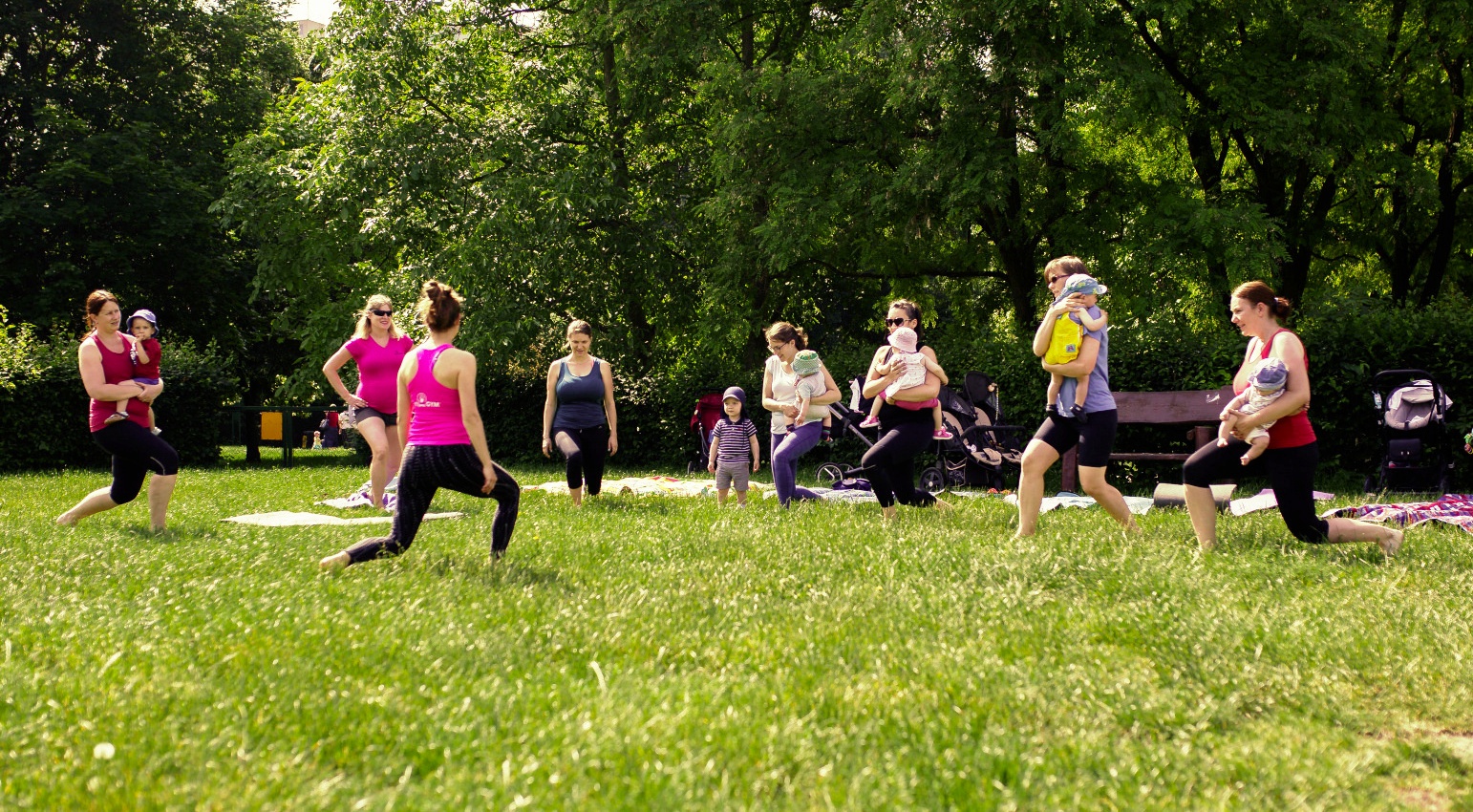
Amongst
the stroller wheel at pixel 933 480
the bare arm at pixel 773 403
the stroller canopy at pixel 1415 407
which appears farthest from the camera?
the stroller wheel at pixel 933 480

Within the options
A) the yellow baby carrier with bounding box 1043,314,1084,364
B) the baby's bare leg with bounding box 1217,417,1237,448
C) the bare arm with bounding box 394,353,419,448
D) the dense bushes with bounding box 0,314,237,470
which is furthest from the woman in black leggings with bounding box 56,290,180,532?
the dense bushes with bounding box 0,314,237,470

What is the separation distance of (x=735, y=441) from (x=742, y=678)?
22.0 feet

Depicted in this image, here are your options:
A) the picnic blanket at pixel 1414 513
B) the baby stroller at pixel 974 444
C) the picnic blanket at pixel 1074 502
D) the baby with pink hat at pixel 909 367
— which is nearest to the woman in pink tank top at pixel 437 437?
the baby with pink hat at pixel 909 367

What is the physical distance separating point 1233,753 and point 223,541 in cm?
676

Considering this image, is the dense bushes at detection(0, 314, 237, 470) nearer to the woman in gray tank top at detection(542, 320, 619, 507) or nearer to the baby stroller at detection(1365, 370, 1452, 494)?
the woman in gray tank top at detection(542, 320, 619, 507)

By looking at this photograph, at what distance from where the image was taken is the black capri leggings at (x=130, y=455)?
819 cm

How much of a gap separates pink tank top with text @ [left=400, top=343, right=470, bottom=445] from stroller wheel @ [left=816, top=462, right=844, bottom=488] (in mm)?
9022

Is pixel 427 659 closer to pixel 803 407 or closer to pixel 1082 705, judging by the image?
pixel 1082 705

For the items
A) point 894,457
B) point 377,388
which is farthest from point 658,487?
point 894,457

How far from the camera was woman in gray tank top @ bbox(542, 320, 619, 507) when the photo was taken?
35.2 feet

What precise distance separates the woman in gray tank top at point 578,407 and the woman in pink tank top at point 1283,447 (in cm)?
570

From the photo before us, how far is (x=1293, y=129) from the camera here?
52.2 feet

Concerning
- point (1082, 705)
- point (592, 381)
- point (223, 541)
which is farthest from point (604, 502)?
point (1082, 705)

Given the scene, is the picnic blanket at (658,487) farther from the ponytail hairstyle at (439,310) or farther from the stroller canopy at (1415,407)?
the stroller canopy at (1415,407)
